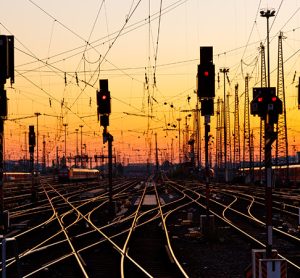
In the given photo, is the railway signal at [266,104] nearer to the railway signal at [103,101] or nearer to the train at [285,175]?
the railway signal at [103,101]

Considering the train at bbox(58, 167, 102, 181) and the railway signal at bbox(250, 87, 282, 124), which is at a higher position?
the railway signal at bbox(250, 87, 282, 124)

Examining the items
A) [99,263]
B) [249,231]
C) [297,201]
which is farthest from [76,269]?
[297,201]

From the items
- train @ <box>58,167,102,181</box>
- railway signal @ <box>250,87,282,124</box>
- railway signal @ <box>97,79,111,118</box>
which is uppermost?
railway signal @ <box>97,79,111,118</box>

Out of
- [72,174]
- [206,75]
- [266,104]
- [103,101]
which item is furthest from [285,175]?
[266,104]

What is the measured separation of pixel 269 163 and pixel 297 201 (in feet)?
110

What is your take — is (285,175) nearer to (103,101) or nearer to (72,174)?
(72,174)

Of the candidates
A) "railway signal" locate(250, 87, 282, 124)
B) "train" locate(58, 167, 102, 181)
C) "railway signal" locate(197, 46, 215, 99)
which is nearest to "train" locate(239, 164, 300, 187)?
"train" locate(58, 167, 102, 181)

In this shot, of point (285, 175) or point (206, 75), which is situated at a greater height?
point (206, 75)

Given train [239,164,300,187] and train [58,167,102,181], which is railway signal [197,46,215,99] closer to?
train [239,164,300,187]

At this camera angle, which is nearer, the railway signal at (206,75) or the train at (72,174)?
the railway signal at (206,75)

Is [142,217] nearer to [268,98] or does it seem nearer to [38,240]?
[38,240]

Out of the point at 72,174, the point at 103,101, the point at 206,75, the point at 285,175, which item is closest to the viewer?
the point at 206,75

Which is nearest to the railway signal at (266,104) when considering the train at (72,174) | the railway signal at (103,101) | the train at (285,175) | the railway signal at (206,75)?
the railway signal at (206,75)

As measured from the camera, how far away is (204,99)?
24.0m
